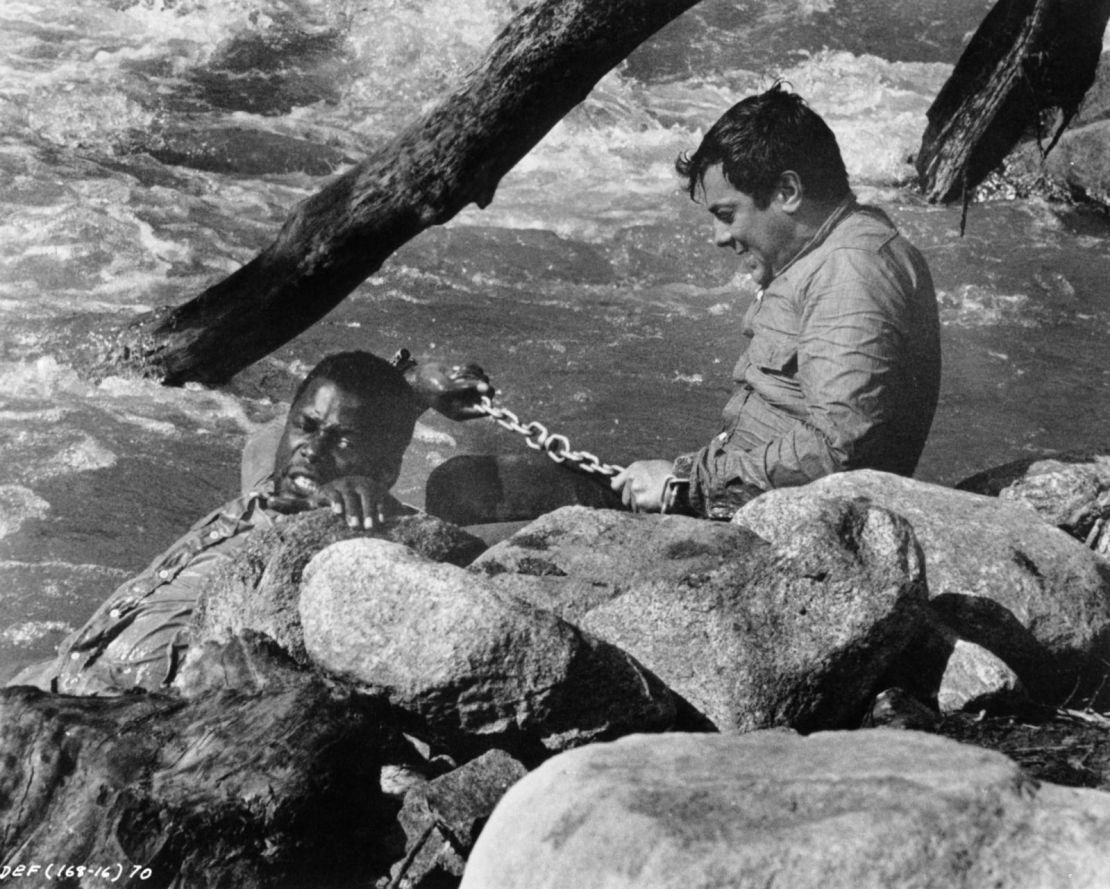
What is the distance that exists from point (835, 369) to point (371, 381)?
1935mm

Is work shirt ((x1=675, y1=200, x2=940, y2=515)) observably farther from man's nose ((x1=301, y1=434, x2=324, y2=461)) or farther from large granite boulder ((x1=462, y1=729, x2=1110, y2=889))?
large granite boulder ((x1=462, y1=729, x2=1110, y2=889))

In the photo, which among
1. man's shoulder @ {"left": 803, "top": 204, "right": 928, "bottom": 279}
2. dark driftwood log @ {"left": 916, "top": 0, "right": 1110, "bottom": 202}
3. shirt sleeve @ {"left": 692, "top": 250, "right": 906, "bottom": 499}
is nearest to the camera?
shirt sleeve @ {"left": 692, "top": 250, "right": 906, "bottom": 499}

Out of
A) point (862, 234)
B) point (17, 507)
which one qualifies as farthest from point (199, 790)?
point (17, 507)

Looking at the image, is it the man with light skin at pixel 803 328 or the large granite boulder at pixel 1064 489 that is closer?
the man with light skin at pixel 803 328

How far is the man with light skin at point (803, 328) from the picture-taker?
16.1 feet

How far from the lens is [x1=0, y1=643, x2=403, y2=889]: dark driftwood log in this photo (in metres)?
3.17

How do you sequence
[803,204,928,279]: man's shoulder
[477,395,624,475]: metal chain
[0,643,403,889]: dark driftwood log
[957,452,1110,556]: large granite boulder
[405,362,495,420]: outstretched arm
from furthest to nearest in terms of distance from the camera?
1. [405,362,495,420]: outstretched arm
2. [477,395,624,475]: metal chain
3. [957,452,1110,556]: large granite boulder
4. [803,204,928,279]: man's shoulder
5. [0,643,403,889]: dark driftwood log

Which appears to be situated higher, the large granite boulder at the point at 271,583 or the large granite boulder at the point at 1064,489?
the large granite boulder at the point at 1064,489

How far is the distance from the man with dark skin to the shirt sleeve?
1362mm

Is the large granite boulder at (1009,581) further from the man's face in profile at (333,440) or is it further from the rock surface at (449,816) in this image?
the man's face in profile at (333,440)

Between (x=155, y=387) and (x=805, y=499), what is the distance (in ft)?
14.9

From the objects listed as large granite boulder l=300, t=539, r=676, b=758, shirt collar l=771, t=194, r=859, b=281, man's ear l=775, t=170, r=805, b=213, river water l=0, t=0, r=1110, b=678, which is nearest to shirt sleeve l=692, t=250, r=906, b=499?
shirt collar l=771, t=194, r=859, b=281

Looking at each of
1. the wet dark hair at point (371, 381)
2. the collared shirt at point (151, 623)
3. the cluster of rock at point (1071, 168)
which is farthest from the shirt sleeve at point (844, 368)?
the cluster of rock at point (1071, 168)

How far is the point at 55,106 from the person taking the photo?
12.2 meters
